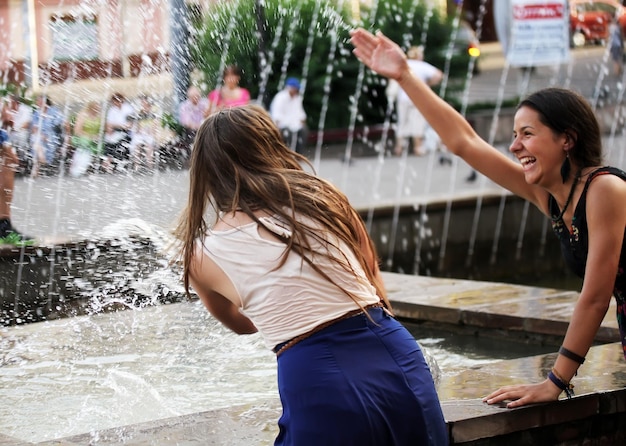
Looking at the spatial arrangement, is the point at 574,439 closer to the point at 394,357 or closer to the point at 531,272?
the point at 394,357

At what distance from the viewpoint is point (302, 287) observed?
270cm

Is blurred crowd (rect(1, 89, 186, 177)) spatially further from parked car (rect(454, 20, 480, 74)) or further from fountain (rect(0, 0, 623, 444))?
parked car (rect(454, 20, 480, 74))

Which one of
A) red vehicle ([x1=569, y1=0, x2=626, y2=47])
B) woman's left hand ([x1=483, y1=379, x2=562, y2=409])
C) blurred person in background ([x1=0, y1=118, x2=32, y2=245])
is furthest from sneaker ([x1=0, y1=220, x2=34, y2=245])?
red vehicle ([x1=569, y1=0, x2=626, y2=47])

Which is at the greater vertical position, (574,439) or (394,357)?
(394,357)

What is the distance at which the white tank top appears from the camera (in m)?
2.70

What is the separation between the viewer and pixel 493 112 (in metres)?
20.2

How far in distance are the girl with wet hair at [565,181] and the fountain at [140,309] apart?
1.88 feet

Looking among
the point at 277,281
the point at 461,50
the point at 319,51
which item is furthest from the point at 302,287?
the point at 461,50

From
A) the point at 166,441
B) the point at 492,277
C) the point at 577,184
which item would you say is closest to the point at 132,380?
the point at 166,441

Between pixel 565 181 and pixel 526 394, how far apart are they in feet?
2.20

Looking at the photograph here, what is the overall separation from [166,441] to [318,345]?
0.80 metres

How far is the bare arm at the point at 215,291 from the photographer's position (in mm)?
2773

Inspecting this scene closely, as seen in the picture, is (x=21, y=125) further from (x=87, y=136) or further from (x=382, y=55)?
(x=382, y=55)

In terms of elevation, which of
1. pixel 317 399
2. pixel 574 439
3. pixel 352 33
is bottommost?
pixel 574 439
